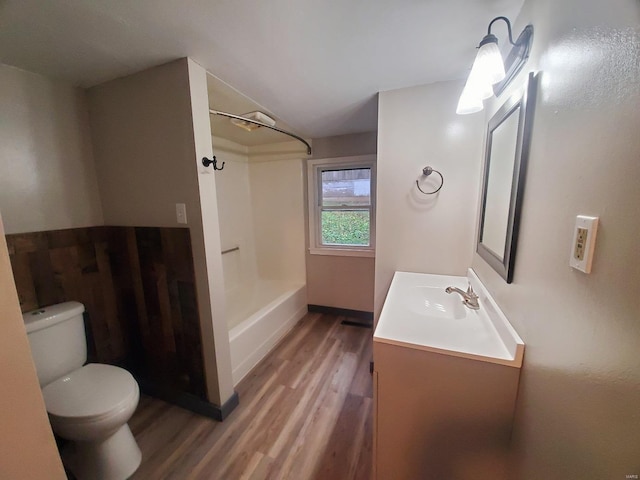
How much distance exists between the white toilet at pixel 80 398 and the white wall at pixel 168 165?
457mm

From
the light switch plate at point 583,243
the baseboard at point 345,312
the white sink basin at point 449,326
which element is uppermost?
the light switch plate at point 583,243

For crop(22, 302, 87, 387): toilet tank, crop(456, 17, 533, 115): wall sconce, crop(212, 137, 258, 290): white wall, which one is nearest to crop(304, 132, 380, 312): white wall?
crop(212, 137, 258, 290): white wall

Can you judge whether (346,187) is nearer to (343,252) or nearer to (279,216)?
(343,252)

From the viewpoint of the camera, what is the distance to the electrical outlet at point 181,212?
4.67ft

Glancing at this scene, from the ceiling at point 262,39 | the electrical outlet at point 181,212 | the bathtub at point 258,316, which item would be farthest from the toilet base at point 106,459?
the ceiling at point 262,39

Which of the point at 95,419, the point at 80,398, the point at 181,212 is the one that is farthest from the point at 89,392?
the point at 181,212

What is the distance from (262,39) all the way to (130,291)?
1.87m

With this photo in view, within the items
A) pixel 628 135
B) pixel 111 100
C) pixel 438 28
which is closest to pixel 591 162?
pixel 628 135

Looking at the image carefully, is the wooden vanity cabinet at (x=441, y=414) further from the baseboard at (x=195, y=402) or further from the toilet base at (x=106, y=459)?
the toilet base at (x=106, y=459)

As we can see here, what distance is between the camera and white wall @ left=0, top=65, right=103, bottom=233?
1313 millimetres

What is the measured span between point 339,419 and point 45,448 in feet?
4.75

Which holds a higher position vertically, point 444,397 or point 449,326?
point 449,326

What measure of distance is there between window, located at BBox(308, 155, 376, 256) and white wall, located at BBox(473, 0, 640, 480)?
191cm

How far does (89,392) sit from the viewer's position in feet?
4.14
